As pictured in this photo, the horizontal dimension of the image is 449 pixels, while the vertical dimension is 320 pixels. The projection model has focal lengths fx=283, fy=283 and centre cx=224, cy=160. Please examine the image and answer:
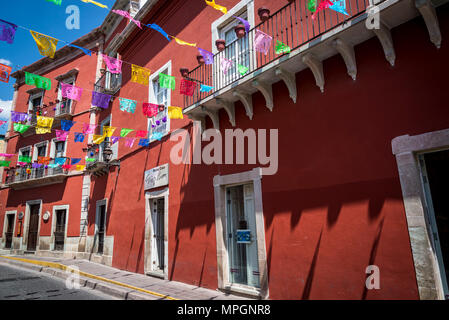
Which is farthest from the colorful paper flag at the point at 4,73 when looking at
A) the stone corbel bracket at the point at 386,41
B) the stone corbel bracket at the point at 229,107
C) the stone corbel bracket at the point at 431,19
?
the stone corbel bracket at the point at 431,19

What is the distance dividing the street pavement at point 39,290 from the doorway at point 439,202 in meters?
6.43

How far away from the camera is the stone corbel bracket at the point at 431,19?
3.70 metres

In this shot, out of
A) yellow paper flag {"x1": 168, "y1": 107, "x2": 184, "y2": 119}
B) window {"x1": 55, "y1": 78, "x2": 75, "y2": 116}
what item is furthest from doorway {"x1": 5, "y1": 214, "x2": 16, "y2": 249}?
yellow paper flag {"x1": 168, "y1": 107, "x2": 184, "y2": 119}

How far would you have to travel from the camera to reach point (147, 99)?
33.4 feet

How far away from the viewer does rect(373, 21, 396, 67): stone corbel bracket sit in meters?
4.14

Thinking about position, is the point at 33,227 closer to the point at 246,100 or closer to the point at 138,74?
the point at 138,74

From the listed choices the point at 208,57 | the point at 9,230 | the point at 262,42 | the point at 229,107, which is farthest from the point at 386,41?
the point at 9,230

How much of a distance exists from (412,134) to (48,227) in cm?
1692

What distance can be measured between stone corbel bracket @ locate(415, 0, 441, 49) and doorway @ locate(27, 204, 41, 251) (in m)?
18.6

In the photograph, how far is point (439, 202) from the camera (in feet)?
12.7

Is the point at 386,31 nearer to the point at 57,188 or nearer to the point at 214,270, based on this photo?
the point at 214,270

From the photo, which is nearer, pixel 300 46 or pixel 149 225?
pixel 300 46

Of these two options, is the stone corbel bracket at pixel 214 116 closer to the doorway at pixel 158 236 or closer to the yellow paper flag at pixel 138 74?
the yellow paper flag at pixel 138 74

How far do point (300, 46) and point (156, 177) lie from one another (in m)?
6.06
